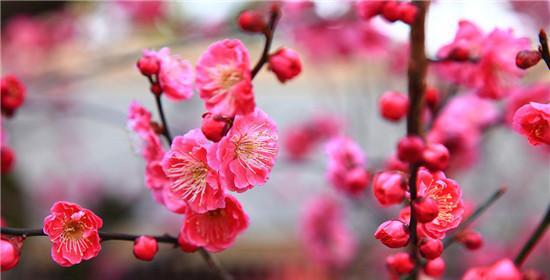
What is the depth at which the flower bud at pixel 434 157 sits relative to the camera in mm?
652

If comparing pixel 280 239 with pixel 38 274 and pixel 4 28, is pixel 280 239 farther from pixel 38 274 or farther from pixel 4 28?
pixel 4 28

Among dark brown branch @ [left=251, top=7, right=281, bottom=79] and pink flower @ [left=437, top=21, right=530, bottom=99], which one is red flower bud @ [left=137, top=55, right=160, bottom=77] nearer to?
dark brown branch @ [left=251, top=7, right=281, bottom=79]

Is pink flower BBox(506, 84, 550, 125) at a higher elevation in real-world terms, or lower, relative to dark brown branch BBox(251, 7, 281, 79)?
lower

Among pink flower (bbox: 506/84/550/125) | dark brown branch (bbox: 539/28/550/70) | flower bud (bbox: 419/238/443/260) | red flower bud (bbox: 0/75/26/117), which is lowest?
flower bud (bbox: 419/238/443/260)

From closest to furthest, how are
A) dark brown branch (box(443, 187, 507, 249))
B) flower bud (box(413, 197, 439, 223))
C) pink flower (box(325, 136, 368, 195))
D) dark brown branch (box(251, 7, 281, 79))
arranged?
flower bud (box(413, 197, 439, 223)), dark brown branch (box(251, 7, 281, 79)), dark brown branch (box(443, 187, 507, 249)), pink flower (box(325, 136, 368, 195))

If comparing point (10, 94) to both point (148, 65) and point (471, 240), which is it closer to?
point (148, 65)

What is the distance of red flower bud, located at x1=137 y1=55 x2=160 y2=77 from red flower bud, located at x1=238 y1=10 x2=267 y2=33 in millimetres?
115

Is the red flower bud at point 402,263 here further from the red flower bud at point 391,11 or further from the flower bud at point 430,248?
the red flower bud at point 391,11

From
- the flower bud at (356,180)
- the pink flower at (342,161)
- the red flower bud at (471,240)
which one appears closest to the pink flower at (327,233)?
the pink flower at (342,161)

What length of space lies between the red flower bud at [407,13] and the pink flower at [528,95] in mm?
287

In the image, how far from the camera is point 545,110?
70cm

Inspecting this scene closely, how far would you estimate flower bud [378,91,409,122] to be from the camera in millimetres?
865

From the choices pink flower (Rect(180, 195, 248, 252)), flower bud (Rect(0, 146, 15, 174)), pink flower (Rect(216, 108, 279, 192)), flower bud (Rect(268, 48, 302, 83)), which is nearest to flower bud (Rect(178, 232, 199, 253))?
pink flower (Rect(180, 195, 248, 252))

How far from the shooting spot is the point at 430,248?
68 centimetres
